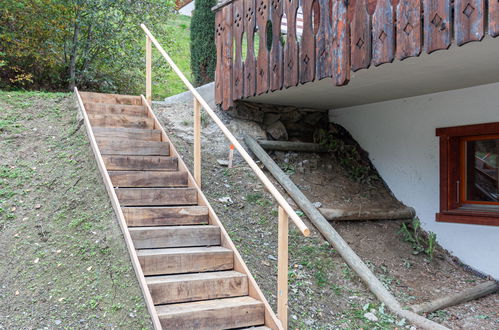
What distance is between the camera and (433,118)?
17.0 ft

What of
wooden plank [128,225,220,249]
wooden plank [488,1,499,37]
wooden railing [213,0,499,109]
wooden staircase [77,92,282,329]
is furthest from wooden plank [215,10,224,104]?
wooden plank [488,1,499,37]

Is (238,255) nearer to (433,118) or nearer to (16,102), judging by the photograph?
(433,118)

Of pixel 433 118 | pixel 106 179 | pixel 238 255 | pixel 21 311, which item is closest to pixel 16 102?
pixel 106 179

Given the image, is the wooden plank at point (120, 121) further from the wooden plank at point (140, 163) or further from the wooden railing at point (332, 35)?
the wooden railing at point (332, 35)

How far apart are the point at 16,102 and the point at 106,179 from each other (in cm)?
254

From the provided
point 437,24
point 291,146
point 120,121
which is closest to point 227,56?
point 291,146

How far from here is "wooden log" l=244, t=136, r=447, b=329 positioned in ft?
11.5

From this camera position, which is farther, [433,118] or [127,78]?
[127,78]

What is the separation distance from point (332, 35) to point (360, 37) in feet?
1.07

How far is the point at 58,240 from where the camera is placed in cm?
343

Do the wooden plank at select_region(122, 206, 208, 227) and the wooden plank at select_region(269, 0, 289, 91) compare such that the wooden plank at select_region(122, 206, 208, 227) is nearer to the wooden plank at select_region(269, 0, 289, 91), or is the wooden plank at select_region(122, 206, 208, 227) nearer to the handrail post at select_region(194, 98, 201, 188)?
the handrail post at select_region(194, 98, 201, 188)

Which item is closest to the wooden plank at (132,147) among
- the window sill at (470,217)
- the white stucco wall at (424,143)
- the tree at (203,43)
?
the tree at (203,43)

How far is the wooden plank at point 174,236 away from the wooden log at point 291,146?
2.02 meters

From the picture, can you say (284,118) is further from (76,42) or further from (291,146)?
(76,42)
